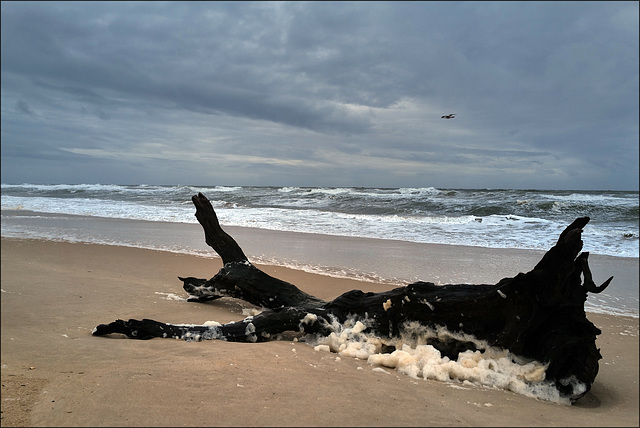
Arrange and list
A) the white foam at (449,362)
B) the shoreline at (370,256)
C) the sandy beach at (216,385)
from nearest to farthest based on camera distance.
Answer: the sandy beach at (216,385) → the white foam at (449,362) → the shoreline at (370,256)

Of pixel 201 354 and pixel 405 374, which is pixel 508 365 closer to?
pixel 405 374

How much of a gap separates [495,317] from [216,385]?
2143mm

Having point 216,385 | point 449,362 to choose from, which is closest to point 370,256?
point 449,362

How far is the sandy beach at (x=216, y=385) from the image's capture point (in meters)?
1.89

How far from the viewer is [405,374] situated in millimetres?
2926

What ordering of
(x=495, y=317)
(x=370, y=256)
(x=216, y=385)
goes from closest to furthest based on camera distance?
(x=216, y=385) < (x=495, y=317) < (x=370, y=256)

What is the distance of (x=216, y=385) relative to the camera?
2.25 m

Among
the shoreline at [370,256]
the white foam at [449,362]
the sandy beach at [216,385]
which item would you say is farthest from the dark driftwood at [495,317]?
the shoreline at [370,256]

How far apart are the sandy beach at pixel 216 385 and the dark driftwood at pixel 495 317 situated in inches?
7.4

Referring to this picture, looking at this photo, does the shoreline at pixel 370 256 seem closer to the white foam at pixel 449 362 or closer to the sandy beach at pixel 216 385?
the sandy beach at pixel 216 385

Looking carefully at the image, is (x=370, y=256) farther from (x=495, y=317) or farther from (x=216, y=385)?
(x=216, y=385)

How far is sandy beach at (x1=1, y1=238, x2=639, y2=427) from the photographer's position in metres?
1.89

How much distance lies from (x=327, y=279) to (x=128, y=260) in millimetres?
3661

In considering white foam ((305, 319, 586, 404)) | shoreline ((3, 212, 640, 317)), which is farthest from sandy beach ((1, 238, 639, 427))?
shoreline ((3, 212, 640, 317))
